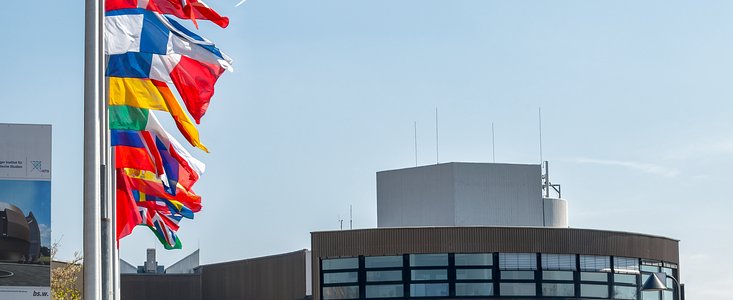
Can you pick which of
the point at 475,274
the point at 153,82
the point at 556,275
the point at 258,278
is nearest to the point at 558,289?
the point at 556,275

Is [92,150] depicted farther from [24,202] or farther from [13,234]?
[13,234]

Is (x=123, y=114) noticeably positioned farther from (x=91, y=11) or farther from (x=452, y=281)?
(x=452, y=281)

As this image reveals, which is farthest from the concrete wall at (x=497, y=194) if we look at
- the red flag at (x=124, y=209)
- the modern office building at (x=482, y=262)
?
the red flag at (x=124, y=209)

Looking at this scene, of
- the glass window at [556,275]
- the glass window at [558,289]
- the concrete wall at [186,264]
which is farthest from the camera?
the concrete wall at [186,264]

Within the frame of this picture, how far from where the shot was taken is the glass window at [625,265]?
49.3m

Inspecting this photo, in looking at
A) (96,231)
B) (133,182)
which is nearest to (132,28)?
(96,231)

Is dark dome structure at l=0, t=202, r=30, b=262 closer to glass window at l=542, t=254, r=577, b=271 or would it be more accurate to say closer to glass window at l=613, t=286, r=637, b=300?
glass window at l=542, t=254, r=577, b=271

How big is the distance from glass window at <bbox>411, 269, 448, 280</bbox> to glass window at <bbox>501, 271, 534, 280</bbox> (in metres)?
1.92

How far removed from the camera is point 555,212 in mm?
53625

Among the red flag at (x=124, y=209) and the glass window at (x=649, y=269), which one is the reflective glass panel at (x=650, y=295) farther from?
the red flag at (x=124, y=209)

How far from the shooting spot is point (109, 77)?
83.9 ft

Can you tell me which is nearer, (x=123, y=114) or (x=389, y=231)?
(x=123, y=114)

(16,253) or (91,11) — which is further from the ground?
(91,11)

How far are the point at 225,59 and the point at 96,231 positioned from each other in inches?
198
